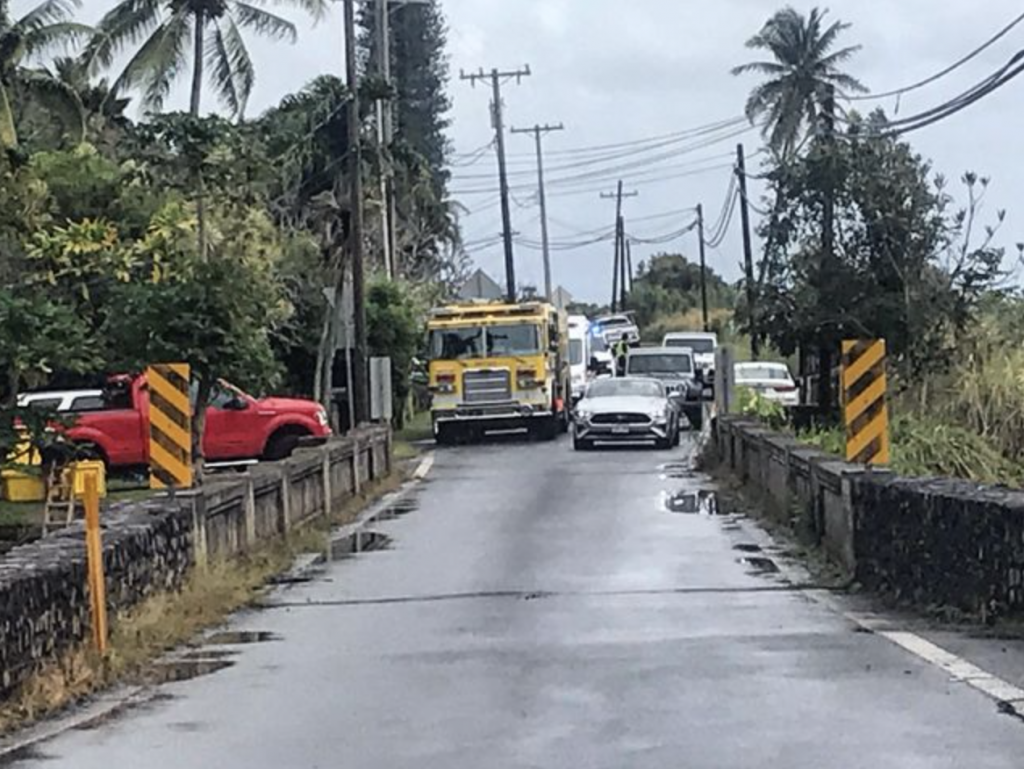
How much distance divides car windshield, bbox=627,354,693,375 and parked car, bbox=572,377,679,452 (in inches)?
327

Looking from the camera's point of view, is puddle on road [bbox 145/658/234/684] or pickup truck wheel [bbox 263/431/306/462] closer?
puddle on road [bbox 145/658/234/684]

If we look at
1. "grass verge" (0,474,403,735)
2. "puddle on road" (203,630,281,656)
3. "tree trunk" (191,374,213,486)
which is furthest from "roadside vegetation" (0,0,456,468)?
"puddle on road" (203,630,281,656)

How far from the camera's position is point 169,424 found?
1599 cm

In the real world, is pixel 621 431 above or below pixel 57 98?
below

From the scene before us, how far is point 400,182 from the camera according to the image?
4250cm

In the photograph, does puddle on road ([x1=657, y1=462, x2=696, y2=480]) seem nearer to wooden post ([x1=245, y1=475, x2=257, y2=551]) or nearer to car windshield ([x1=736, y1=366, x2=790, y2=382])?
car windshield ([x1=736, y1=366, x2=790, y2=382])

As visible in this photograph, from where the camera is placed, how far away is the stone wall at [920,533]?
41.3 ft

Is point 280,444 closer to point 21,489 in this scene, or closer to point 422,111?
point 21,489

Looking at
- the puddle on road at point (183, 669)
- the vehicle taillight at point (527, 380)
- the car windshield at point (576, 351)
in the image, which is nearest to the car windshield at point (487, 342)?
the vehicle taillight at point (527, 380)

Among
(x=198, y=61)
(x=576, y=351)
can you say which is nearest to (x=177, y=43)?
(x=198, y=61)

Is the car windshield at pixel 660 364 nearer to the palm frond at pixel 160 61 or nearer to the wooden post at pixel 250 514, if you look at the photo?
the palm frond at pixel 160 61

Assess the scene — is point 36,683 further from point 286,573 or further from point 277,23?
point 277,23

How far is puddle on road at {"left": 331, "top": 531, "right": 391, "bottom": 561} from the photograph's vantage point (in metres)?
19.9

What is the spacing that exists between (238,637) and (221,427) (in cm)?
1806
